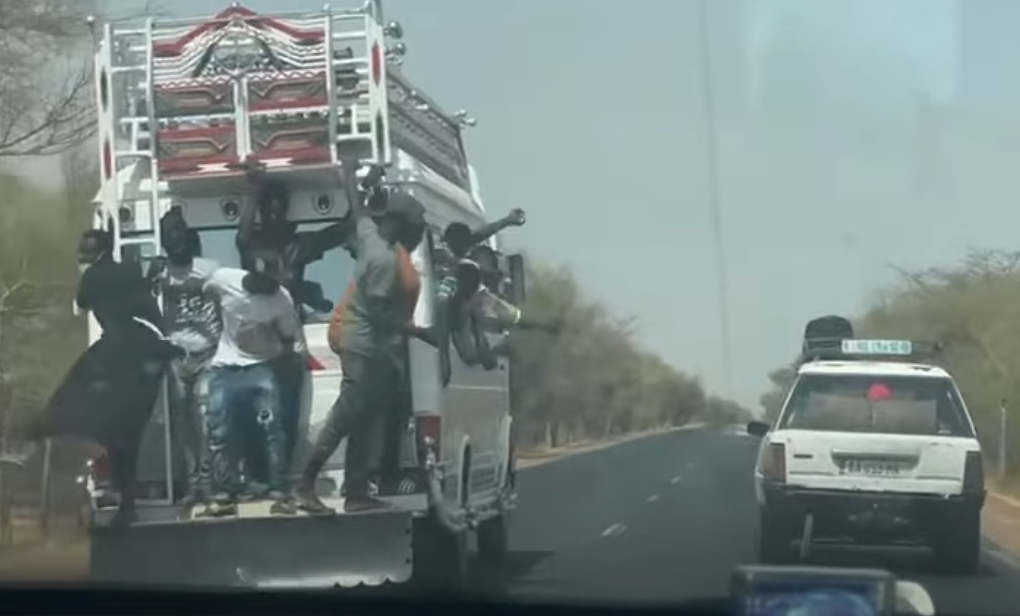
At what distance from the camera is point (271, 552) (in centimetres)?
941

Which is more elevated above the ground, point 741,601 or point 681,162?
point 681,162

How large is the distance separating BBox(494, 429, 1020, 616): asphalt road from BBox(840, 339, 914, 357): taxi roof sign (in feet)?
2.02

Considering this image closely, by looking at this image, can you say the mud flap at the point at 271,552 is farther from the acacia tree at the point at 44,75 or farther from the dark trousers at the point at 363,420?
the acacia tree at the point at 44,75

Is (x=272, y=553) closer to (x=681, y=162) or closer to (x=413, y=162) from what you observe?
(x=413, y=162)

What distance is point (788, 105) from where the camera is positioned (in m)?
8.77

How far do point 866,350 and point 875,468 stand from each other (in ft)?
1.70

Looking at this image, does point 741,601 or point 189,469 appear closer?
point 741,601

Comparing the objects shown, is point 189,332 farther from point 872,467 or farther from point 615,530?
point 872,467

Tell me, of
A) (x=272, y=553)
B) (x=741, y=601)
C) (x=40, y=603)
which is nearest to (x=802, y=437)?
(x=741, y=601)

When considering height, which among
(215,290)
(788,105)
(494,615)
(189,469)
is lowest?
(494,615)

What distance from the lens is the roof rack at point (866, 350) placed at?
887 centimetres

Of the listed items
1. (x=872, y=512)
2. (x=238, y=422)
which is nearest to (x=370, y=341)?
(x=238, y=422)

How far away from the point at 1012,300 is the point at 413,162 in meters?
2.39

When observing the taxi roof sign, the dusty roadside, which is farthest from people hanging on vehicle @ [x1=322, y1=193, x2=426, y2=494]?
the dusty roadside
